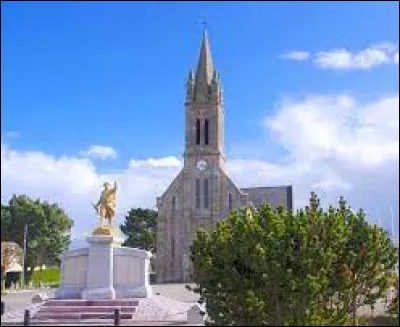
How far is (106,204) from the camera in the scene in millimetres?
29766

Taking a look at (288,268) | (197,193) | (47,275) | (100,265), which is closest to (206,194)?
(197,193)

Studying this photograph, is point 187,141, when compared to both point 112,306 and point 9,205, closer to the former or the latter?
point 9,205

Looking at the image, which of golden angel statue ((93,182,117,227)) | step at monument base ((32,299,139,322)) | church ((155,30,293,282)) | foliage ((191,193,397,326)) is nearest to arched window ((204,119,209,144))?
church ((155,30,293,282))

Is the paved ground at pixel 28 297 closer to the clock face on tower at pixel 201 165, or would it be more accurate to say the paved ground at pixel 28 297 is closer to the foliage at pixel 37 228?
the foliage at pixel 37 228

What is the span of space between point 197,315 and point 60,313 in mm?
5636

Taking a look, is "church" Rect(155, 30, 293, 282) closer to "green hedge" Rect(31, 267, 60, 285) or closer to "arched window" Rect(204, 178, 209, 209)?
"arched window" Rect(204, 178, 209, 209)

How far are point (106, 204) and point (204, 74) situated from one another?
46365 mm

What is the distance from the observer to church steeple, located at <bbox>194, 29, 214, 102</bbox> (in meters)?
73.3

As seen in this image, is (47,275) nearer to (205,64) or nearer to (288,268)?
(205,64)

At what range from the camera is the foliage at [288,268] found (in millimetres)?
19094

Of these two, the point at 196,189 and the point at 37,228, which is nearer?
the point at 37,228

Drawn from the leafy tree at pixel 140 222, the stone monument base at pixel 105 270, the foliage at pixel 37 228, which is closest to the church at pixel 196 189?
the foliage at pixel 37 228

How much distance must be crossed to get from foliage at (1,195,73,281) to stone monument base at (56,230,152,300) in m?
36.5

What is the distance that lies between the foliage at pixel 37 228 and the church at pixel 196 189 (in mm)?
10184
